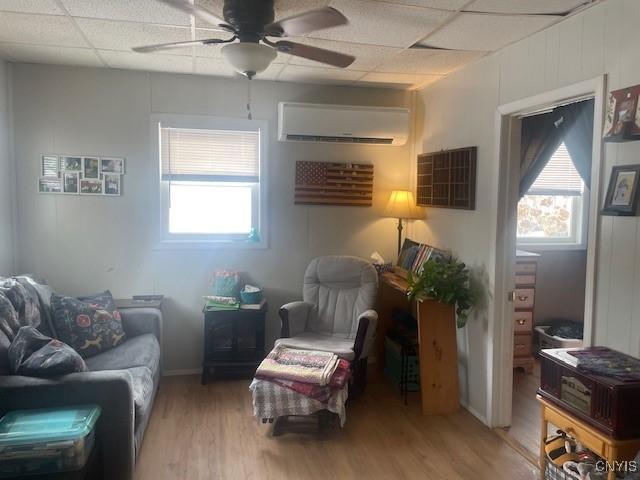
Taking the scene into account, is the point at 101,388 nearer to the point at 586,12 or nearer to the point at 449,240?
the point at 449,240

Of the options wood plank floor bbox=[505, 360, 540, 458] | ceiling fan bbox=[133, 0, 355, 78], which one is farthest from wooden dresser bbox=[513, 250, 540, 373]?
Answer: ceiling fan bbox=[133, 0, 355, 78]

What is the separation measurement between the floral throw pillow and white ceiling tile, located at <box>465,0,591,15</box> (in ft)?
9.52

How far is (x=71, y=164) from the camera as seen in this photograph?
3961 mm

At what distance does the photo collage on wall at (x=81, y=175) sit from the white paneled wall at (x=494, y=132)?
2.54 metres

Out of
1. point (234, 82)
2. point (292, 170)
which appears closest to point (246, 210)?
point (292, 170)

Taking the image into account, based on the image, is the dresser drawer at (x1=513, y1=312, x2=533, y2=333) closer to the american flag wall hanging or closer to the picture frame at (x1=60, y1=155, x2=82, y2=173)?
the american flag wall hanging

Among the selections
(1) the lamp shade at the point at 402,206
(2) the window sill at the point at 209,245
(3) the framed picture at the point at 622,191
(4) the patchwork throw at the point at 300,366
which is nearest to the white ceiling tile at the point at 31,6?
(2) the window sill at the point at 209,245

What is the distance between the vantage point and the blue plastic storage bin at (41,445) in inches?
83.0

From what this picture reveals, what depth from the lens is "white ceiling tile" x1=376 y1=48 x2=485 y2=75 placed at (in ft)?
11.0

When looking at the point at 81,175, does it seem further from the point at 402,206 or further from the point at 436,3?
the point at 436,3

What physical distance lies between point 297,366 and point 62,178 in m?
2.34

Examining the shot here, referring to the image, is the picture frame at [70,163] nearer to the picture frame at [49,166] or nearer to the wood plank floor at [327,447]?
the picture frame at [49,166]

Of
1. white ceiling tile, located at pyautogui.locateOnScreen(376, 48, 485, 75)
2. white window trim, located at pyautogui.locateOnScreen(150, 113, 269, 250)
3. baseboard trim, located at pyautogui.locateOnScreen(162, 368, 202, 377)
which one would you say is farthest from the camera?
baseboard trim, located at pyautogui.locateOnScreen(162, 368, 202, 377)

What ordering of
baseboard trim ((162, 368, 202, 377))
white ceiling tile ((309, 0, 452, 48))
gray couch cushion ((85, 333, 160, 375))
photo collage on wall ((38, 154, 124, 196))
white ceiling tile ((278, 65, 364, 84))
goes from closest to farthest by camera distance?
white ceiling tile ((309, 0, 452, 48)) < gray couch cushion ((85, 333, 160, 375)) < white ceiling tile ((278, 65, 364, 84)) < photo collage on wall ((38, 154, 124, 196)) < baseboard trim ((162, 368, 202, 377))
